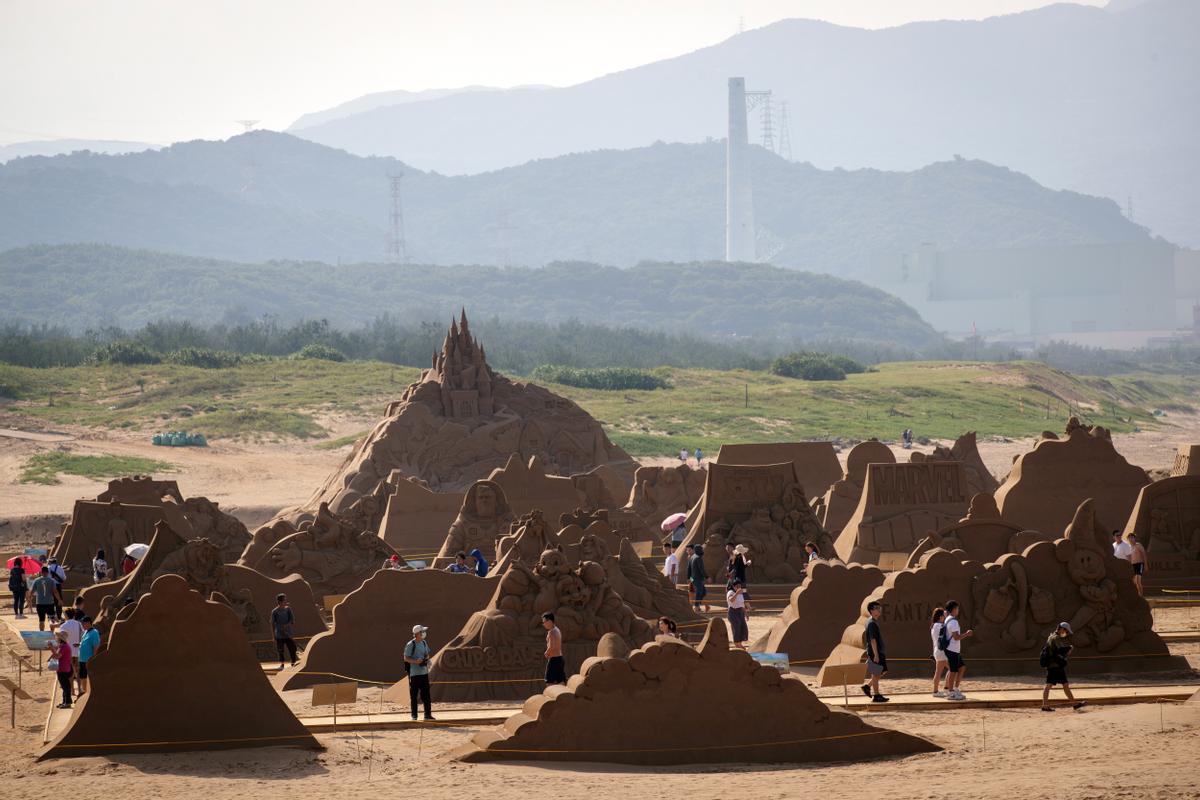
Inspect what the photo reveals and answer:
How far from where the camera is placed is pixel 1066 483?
26.3m

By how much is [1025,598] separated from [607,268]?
578 ft

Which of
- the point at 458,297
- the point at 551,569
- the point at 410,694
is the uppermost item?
the point at 458,297

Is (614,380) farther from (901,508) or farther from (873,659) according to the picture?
(873,659)

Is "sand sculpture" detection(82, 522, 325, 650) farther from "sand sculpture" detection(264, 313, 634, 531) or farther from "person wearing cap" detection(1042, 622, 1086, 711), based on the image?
"sand sculpture" detection(264, 313, 634, 531)

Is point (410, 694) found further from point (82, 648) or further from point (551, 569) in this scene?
point (82, 648)

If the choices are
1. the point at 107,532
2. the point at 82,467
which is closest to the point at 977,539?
the point at 107,532

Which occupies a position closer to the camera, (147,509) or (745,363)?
(147,509)

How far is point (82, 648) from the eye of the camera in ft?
52.6

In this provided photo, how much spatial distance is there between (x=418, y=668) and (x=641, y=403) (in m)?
52.4

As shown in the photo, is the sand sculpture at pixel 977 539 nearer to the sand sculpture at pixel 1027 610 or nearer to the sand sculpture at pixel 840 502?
the sand sculpture at pixel 1027 610

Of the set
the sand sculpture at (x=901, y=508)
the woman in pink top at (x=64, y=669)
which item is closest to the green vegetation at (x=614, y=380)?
the sand sculpture at (x=901, y=508)

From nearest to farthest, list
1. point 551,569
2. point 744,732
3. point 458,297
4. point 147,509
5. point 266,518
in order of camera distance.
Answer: point 744,732 → point 551,569 → point 147,509 → point 266,518 → point 458,297

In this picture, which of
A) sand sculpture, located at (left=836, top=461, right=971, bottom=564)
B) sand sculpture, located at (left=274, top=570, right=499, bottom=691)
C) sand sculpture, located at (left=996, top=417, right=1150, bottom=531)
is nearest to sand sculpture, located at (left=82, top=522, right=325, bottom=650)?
sand sculpture, located at (left=274, top=570, right=499, bottom=691)

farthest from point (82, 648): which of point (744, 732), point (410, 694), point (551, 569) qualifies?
point (744, 732)
